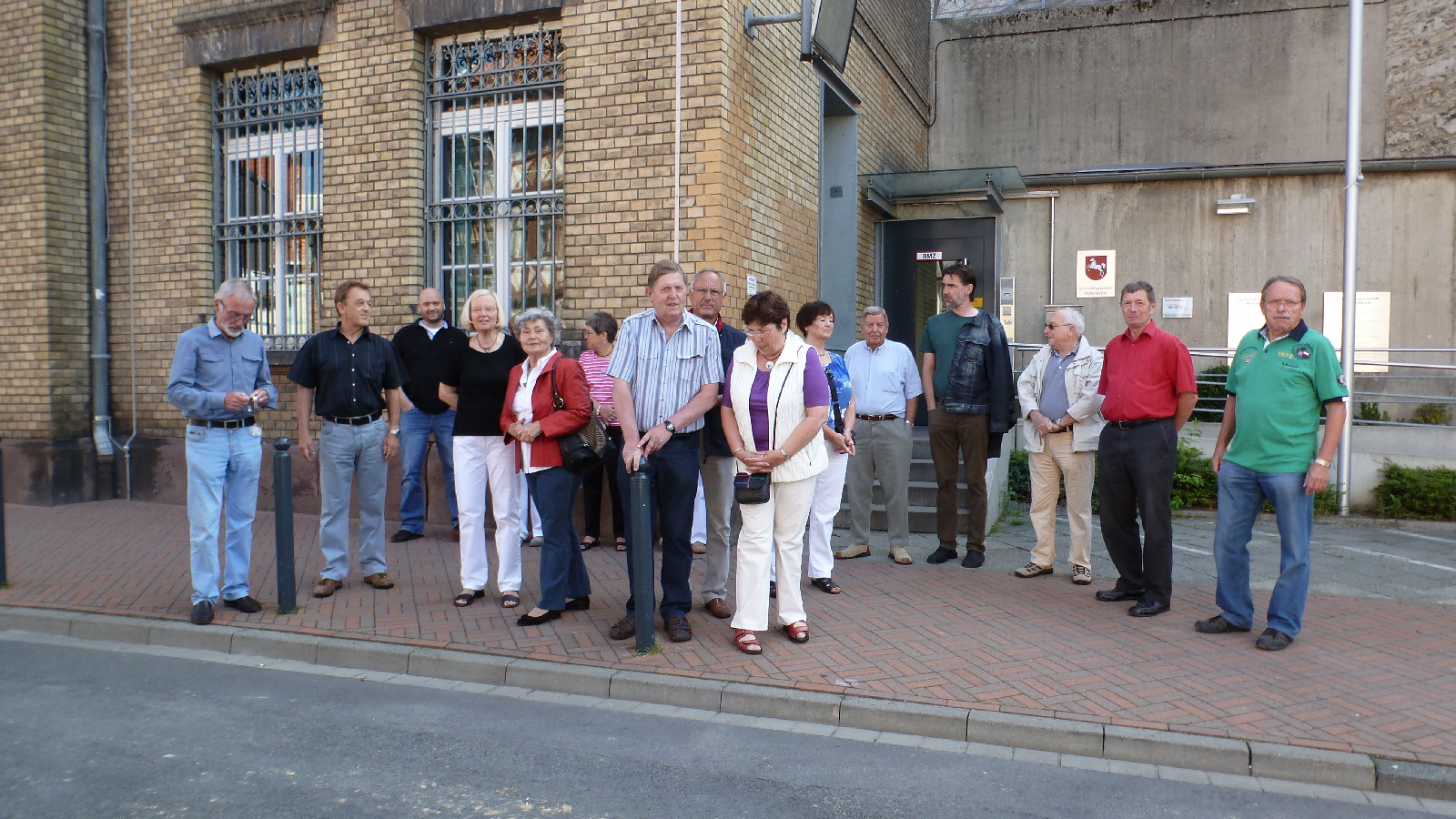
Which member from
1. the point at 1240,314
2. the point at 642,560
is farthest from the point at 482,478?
the point at 1240,314

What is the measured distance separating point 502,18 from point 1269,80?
37.5 ft

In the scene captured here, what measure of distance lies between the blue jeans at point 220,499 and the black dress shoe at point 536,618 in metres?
1.83

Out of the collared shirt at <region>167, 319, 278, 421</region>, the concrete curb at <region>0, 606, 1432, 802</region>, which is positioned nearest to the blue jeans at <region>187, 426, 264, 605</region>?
the collared shirt at <region>167, 319, 278, 421</region>

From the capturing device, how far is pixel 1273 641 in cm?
553

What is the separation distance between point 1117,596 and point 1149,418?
1.19 m

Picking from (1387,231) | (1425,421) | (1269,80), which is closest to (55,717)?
(1425,421)

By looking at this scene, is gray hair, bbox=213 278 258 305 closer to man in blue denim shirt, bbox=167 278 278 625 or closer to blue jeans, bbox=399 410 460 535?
man in blue denim shirt, bbox=167 278 278 625

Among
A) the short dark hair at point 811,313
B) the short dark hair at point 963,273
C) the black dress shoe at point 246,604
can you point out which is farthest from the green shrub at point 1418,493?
the black dress shoe at point 246,604

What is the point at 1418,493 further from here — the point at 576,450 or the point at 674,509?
the point at 576,450

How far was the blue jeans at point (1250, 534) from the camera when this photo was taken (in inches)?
219

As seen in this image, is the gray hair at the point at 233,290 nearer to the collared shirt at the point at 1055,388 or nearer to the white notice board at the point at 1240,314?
the collared shirt at the point at 1055,388

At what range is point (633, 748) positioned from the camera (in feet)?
14.2

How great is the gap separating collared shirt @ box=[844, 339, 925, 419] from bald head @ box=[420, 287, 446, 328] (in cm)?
349

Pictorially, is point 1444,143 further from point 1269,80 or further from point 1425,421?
point 1425,421
